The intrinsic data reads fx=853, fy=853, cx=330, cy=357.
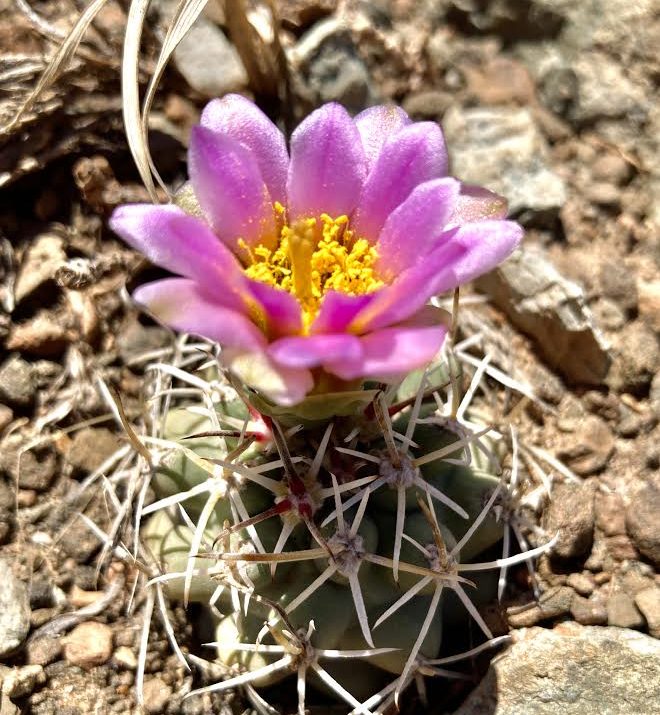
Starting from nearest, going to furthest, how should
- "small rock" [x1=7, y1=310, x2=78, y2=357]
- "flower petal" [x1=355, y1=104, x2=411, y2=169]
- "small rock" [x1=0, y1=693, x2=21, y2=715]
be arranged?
"flower petal" [x1=355, y1=104, x2=411, y2=169] < "small rock" [x1=0, y1=693, x2=21, y2=715] < "small rock" [x1=7, y1=310, x2=78, y2=357]

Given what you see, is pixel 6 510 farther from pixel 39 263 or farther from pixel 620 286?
pixel 620 286

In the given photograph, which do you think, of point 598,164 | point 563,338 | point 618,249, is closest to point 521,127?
point 598,164

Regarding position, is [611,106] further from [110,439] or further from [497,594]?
[110,439]

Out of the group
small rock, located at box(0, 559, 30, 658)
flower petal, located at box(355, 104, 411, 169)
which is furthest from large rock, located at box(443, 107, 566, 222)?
small rock, located at box(0, 559, 30, 658)

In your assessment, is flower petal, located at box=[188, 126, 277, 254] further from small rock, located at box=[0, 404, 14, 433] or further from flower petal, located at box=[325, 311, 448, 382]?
small rock, located at box=[0, 404, 14, 433]

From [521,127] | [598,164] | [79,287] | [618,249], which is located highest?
[79,287]

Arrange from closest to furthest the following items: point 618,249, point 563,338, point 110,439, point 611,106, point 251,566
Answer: point 251,566 → point 110,439 → point 563,338 → point 618,249 → point 611,106
